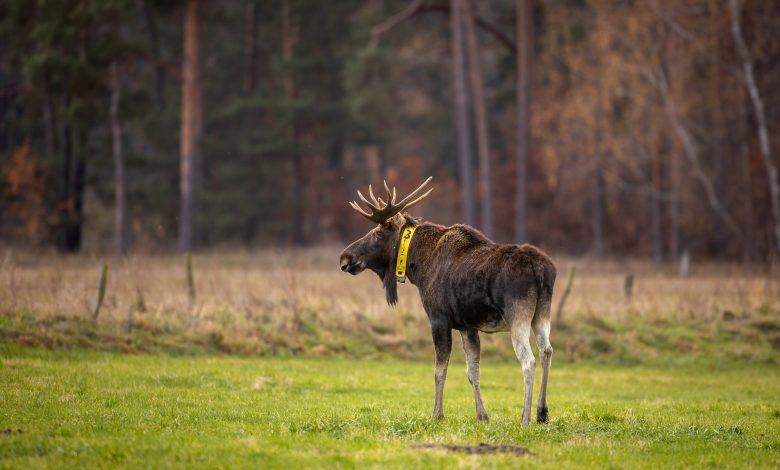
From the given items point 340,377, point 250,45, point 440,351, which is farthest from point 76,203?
point 440,351

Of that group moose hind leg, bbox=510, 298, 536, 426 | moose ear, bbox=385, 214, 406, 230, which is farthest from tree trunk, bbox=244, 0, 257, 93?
moose hind leg, bbox=510, 298, 536, 426

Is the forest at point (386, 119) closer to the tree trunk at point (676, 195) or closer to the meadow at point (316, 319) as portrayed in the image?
the tree trunk at point (676, 195)

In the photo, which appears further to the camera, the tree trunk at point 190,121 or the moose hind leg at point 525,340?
the tree trunk at point 190,121

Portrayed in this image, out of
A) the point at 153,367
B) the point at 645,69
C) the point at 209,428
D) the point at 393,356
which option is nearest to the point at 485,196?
the point at 645,69

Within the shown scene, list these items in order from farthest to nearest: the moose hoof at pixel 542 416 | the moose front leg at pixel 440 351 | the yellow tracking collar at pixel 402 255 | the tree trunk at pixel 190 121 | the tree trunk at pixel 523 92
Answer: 1. the tree trunk at pixel 523 92
2. the tree trunk at pixel 190 121
3. the yellow tracking collar at pixel 402 255
4. the moose front leg at pixel 440 351
5. the moose hoof at pixel 542 416

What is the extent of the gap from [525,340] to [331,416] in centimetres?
279

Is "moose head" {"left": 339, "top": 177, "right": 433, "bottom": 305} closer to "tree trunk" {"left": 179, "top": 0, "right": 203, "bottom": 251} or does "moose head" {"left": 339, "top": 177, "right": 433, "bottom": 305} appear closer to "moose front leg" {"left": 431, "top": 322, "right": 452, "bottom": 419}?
"moose front leg" {"left": 431, "top": 322, "right": 452, "bottom": 419}

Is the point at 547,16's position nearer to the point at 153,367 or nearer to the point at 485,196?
the point at 485,196

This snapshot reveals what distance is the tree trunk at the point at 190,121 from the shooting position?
42156 millimetres

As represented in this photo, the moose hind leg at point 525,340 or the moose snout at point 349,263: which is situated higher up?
the moose snout at point 349,263

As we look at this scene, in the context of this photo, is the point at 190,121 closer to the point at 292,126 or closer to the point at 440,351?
the point at 292,126

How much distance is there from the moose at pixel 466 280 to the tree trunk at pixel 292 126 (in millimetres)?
42083

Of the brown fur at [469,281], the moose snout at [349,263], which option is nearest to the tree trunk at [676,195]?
the brown fur at [469,281]

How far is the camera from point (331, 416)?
470 inches
